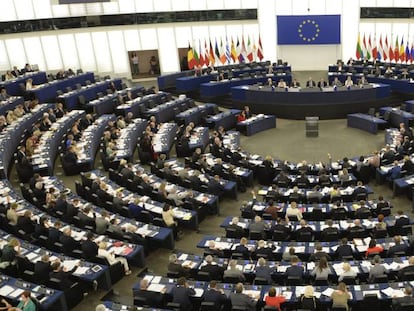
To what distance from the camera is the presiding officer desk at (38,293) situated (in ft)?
39.5

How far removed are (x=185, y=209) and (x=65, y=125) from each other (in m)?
10.9

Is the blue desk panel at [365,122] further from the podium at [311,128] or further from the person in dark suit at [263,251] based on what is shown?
the person in dark suit at [263,251]

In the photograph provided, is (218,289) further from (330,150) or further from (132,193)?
(330,150)

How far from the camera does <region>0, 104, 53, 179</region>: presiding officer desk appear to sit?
2062cm

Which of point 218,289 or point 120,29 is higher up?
point 120,29

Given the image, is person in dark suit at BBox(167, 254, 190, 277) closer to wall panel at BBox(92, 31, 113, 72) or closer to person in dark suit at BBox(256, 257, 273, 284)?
person in dark suit at BBox(256, 257, 273, 284)

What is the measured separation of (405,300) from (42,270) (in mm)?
9038

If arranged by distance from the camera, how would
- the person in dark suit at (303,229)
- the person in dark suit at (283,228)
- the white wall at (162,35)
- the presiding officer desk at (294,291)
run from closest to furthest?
1. the presiding officer desk at (294,291)
2. the person in dark suit at (303,229)
3. the person in dark suit at (283,228)
4. the white wall at (162,35)

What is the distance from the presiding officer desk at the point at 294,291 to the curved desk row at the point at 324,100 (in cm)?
1912

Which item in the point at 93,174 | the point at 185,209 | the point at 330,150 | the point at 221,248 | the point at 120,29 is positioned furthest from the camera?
the point at 120,29

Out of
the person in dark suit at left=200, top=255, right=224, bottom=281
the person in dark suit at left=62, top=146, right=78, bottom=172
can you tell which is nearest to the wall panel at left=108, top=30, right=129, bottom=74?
the person in dark suit at left=62, top=146, right=78, bottom=172

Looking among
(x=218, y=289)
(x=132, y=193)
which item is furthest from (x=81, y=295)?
(x=132, y=193)

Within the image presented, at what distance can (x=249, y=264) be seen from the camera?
533 inches

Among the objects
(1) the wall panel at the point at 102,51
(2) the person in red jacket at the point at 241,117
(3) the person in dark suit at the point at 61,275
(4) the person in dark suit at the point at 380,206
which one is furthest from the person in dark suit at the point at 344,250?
(1) the wall panel at the point at 102,51
